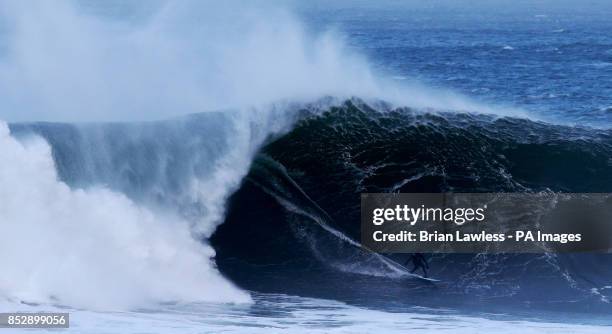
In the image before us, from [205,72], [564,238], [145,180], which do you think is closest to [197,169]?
[145,180]

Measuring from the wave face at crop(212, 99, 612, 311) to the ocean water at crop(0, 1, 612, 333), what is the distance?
0.09 ft

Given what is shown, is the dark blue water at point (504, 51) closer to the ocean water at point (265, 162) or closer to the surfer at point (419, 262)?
the ocean water at point (265, 162)

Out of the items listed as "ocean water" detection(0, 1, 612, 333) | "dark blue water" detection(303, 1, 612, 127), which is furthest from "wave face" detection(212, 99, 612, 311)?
"dark blue water" detection(303, 1, 612, 127)

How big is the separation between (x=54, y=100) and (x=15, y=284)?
3076 mm

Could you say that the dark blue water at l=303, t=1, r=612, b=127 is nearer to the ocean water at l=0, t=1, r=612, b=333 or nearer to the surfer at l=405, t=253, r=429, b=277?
the ocean water at l=0, t=1, r=612, b=333

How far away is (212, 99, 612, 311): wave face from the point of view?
36.6 ft

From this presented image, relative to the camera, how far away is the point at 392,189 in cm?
1140

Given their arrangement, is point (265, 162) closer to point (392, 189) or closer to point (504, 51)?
point (392, 189)

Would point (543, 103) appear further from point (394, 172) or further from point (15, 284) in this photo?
point (15, 284)

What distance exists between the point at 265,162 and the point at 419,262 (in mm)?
2429

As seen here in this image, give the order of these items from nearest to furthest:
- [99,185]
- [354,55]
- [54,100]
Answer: [99,185] < [54,100] < [354,55]

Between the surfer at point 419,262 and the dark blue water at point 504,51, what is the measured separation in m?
2.99

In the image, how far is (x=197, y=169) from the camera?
39.4 ft

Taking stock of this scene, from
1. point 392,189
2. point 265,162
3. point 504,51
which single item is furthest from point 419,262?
point 504,51
